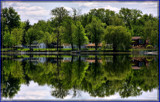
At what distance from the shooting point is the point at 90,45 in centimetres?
12744

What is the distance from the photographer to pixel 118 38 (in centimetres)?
8994

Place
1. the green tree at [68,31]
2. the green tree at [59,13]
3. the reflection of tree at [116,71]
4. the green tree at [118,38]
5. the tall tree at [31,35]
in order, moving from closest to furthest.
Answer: the reflection of tree at [116,71] → the green tree at [118,38] → the green tree at [68,31] → the green tree at [59,13] → the tall tree at [31,35]

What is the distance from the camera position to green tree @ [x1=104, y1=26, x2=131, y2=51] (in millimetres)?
89625

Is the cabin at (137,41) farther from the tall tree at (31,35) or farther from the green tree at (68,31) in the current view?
the tall tree at (31,35)

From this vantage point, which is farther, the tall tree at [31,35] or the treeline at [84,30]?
the tall tree at [31,35]

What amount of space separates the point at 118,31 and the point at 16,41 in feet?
144

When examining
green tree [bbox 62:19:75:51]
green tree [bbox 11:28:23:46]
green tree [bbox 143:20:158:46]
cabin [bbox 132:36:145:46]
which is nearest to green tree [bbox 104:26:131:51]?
green tree [bbox 143:20:158:46]

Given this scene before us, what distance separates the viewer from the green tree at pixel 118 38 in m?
89.6

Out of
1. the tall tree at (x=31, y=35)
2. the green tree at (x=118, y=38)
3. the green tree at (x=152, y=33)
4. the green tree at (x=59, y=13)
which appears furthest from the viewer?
the tall tree at (x=31, y=35)

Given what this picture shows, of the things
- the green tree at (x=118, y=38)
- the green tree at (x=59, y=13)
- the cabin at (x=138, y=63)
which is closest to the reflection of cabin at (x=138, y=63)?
the cabin at (x=138, y=63)

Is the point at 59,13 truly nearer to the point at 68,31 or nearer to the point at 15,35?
the point at 68,31

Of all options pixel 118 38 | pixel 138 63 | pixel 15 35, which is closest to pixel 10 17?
pixel 15 35

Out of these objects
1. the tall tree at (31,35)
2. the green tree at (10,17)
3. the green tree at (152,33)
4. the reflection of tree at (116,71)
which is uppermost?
the reflection of tree at (116,71)

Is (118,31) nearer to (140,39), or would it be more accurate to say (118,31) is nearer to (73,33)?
(73,33)
